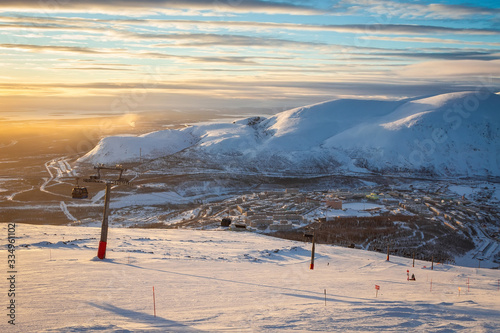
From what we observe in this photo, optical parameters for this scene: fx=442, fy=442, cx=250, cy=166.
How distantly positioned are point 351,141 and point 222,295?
135m

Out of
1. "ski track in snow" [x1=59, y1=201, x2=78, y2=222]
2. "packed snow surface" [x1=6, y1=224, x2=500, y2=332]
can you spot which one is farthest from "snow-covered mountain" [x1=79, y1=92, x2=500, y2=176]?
"packed snow surface" [x1=6, y1=224, x2=500, y2=332]

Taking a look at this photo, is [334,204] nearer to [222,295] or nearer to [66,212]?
[66,212]

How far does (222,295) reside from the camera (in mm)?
17875

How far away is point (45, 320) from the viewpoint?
1295 centimetres

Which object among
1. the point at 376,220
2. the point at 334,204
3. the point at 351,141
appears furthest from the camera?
the point at 351,141

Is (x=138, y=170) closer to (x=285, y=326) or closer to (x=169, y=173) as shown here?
(x=169, y=173)

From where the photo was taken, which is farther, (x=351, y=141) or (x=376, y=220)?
(x=351, y=141)

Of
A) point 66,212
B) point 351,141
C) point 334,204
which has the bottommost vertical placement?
point 66,212

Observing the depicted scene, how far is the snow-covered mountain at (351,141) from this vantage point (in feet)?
442

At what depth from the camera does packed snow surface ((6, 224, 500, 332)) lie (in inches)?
538

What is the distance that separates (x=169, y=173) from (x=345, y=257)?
85789 mm

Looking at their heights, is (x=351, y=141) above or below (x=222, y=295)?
above

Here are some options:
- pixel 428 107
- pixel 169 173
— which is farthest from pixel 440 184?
pixel 169 173

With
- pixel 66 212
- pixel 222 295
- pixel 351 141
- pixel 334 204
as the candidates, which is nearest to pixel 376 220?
pixel 334 204
